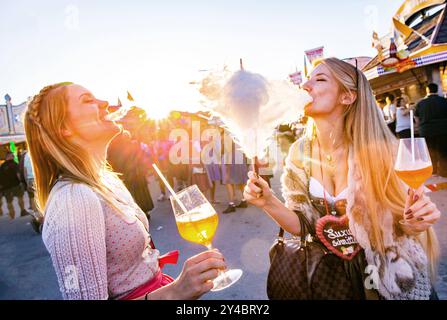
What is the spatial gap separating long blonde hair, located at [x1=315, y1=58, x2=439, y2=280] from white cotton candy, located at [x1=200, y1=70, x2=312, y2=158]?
546 millimetres

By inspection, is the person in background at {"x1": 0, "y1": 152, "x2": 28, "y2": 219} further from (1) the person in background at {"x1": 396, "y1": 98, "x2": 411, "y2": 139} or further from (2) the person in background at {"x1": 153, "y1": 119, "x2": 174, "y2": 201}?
(1) the person in background at {"x1": 396, "y1": 98, "x2": 411, "y2": 139}

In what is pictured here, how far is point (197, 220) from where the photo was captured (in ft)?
5.26

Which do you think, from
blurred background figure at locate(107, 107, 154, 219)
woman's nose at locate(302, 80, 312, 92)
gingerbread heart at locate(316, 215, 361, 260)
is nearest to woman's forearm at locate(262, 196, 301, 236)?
gingerbread heart at locate(316, 215, 361, 260)

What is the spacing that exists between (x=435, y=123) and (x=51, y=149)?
347 inches

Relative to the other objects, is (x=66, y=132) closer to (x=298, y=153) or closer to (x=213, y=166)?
(x=298, y=153)

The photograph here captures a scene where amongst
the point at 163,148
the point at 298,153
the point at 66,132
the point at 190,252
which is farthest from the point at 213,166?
the point at 66,132

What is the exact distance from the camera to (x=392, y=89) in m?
16.4

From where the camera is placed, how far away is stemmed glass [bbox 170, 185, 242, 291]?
64.1 inches

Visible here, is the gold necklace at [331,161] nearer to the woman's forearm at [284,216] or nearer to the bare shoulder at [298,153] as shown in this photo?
the bare shoulder at [298,153]

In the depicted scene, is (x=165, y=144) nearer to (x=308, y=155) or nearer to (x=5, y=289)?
(x=5, y=289)

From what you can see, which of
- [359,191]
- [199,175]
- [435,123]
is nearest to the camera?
[359,191]

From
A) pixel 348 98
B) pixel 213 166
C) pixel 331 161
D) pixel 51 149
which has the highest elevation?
pixel 348 98

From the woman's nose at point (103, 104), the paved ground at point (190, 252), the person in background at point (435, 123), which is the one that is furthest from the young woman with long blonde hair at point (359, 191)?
the person in background at point (435, 123)
